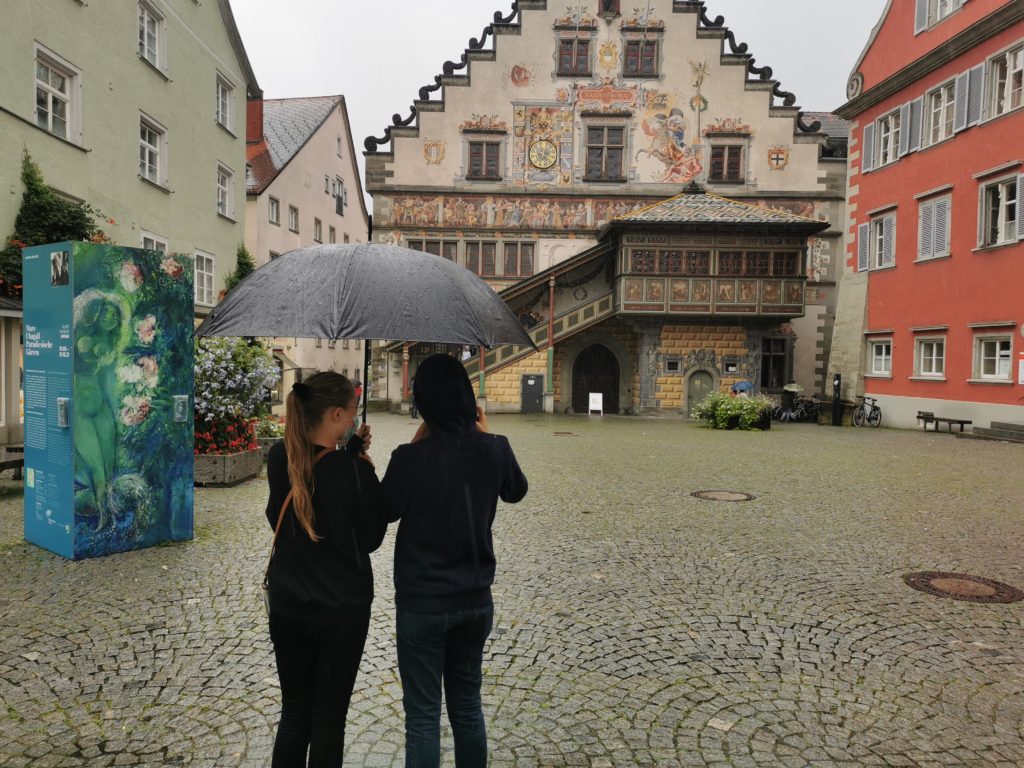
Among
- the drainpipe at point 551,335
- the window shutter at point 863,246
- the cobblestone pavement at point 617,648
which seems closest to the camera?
the cobblestone pavement at point 617,648

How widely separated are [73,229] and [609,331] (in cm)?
1930

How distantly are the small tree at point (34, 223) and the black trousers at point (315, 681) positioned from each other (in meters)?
13.0

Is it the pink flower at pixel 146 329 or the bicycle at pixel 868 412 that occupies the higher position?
the pink flower at pixel 146 329

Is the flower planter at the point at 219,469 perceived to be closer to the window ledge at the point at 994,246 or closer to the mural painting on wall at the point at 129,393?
the mural painting on wall at the point at 129,393

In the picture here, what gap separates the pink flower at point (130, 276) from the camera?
633cm

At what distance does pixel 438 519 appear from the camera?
2510mm

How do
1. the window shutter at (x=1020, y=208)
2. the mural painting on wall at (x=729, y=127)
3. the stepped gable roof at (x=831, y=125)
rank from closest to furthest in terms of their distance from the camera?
the window shutter at (x=1020, y=208)
the mural painting on wall at (x=729, y=127)
the stepped gable roof at (x=831, y=125)

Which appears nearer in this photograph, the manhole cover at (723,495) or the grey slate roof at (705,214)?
the manhole cover at (723,495)

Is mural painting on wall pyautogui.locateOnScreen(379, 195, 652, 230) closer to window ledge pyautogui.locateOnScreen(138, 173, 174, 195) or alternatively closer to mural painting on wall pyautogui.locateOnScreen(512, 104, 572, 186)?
mural painting on wall pyautogui.locateOnScreen(512, 104, 572, 186)

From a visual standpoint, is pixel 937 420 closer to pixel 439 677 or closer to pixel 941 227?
pixel 941 227

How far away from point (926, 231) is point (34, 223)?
73.9ft

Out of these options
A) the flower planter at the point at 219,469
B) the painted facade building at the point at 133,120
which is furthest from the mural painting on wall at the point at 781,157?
the flower planter at the point at 219,469

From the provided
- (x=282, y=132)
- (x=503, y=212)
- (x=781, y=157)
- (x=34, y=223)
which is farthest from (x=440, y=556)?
(x=282, y=132)

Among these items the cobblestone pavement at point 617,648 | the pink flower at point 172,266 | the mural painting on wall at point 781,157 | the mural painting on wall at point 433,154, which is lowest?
the cobblestone pavement at point 617,648
